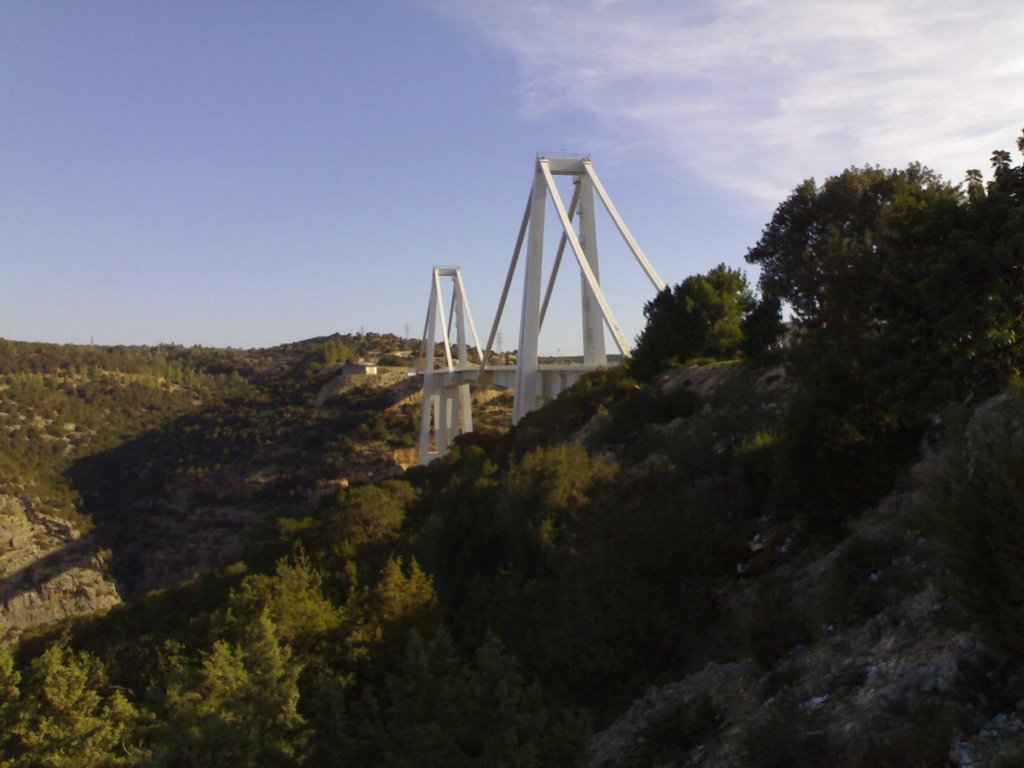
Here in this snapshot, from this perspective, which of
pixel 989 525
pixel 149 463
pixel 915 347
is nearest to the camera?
pixel 989 525

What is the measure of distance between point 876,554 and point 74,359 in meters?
88.2

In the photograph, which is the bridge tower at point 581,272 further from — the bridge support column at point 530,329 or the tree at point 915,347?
the tree at point 915,347

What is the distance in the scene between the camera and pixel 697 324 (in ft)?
83.2

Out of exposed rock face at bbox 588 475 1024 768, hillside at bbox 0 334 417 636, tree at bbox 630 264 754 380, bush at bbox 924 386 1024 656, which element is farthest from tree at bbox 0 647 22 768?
hillside at bbox 0 334 417 636

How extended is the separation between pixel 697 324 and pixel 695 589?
16081 millimetres

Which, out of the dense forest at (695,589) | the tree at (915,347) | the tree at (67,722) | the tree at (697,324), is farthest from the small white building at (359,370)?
the tree at (915,347)

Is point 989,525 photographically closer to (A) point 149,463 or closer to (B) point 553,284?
(B) point 553,284

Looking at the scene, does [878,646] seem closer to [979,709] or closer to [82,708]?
[979,709]

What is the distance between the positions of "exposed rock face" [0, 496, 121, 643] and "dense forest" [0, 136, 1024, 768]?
28.6 meters

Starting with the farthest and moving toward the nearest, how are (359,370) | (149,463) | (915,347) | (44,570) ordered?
(359,370) < (149,463) < (44,570) < (915,347)

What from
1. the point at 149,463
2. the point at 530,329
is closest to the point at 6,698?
the point at 530,329

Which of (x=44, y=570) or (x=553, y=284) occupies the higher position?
(x=553, y=284)

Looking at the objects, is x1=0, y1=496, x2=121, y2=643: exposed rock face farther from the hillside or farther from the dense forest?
the dense forest

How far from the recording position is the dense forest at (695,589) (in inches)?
241
